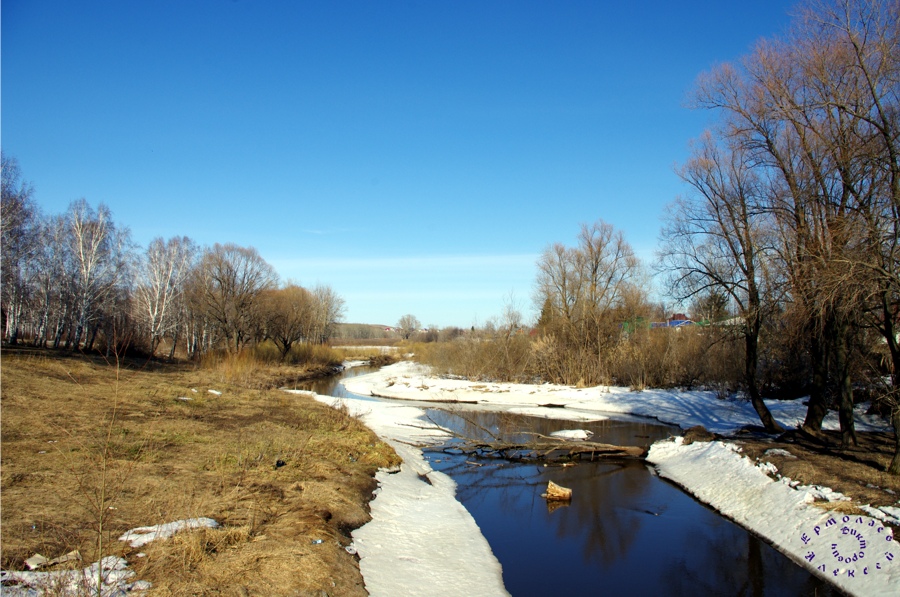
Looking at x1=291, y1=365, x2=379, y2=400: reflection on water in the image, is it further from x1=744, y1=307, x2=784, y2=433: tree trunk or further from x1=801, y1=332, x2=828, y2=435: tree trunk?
x1=801, y1=332, x2=828, y2=435: tree trunk

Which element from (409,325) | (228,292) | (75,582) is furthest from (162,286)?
(409,325)

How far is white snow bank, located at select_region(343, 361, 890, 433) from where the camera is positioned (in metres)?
21.3

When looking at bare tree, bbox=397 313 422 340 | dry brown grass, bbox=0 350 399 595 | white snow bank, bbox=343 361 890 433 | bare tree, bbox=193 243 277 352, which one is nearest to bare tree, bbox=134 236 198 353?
bare tree, bbox=193 243 277 352

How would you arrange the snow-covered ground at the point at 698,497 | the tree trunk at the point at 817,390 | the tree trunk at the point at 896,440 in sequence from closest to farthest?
the snow-covered ground at the point at 698,497
the tree trunk at the point at 896,440
the tree trunk at the point at 817,390

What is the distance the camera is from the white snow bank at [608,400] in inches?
837

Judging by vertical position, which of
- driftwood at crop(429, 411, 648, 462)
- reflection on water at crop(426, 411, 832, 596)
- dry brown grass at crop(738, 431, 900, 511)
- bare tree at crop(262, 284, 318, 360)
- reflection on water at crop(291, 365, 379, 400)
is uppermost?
bare tree at crop(262, 284, 318, 360)

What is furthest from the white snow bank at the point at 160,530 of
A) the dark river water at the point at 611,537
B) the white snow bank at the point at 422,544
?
the dark river water at the point at 611,537

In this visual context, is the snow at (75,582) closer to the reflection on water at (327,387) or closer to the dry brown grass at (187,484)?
the dry brown grass at (187,484)

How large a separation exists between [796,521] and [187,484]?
10.5 meters

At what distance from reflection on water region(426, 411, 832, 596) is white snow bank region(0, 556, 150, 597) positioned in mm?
5089

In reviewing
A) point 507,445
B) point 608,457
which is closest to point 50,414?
point 507,445

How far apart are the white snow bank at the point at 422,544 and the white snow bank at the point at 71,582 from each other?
2754 mm

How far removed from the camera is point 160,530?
6.62 m

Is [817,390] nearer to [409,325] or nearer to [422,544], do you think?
[422,544]
